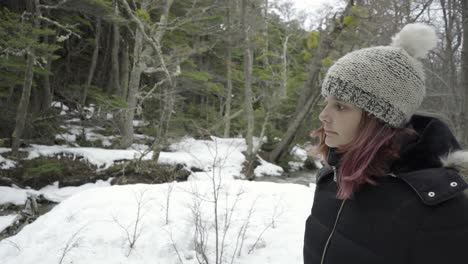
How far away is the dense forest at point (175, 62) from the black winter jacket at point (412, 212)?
14.2ft

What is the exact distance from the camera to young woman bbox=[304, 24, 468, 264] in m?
0.97

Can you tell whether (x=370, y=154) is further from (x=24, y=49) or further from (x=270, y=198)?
(x=24, y=49)

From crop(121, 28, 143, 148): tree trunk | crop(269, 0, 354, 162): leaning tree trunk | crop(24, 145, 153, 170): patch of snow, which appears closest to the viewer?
crop(269, 0, 354, 162): leaning tree trunk

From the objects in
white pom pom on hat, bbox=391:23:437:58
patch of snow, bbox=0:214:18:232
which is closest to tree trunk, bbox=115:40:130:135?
patch of snow, bbox=0:214:18:232

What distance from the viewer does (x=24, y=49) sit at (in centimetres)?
883

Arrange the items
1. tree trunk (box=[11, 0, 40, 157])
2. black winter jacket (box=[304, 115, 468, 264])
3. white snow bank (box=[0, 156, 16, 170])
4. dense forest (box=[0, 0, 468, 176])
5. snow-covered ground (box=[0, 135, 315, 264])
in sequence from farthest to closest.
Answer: tree trunk (box=[11, 0, 40, 157]) → white snow bank (box=[0, 156, 16, 170]) → dense forest (box=[0, 0, 468, 176]) → snow-covered ground (box=[0, 135, 315, 264]) → black winter jacket (box=[304, 115, 468, 264])

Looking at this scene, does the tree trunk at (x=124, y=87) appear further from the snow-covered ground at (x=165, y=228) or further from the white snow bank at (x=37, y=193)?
the snow-covered ground at (x=165, y=228)

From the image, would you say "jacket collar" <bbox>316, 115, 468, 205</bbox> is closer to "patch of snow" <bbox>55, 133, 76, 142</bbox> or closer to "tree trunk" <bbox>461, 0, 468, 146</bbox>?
"tree trunk" <bbox>461, 0, 468, 146</bbox>

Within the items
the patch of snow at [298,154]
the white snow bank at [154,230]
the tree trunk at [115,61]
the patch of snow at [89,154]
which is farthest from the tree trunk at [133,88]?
the patch of snow at [298,154]

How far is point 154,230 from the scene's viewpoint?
4.12m

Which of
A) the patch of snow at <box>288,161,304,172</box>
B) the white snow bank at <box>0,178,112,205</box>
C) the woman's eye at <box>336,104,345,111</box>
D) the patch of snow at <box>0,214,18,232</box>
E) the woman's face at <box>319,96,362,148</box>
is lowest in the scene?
the patch of snow at <box>288,161,304,172</box>

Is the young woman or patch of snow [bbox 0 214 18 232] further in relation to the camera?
patch of snow [bbox 0 214 18 232]

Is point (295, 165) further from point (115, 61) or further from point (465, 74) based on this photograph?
point (465, 74)

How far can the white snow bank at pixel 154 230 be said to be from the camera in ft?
12.1
